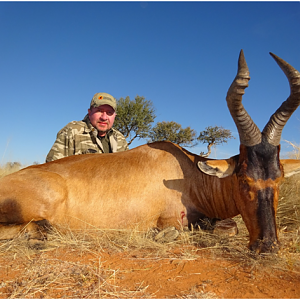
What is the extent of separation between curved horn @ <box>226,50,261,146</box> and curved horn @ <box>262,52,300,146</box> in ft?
0.56

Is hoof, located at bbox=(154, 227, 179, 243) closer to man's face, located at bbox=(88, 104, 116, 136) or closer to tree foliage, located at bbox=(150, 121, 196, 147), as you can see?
man's face, located at bbox=(88, 104, 116, 136)

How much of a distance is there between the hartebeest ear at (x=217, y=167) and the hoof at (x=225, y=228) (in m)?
0.87

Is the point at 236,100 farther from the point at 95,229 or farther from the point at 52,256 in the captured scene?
the point at 52,256

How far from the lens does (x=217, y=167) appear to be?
359 cm

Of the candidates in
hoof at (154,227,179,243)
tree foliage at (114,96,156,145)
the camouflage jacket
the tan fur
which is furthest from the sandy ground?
tree foliage at (114,96,156,145)

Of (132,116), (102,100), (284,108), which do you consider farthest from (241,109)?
(132,116)

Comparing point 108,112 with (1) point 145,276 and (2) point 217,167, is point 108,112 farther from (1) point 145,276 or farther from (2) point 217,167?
(1) point 145,276

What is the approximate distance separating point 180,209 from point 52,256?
181 cm

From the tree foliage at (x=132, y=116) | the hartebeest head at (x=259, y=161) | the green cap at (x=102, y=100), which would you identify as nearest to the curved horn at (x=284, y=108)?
the hartebeest head at (x=259, y=161)

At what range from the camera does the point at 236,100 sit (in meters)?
3.42

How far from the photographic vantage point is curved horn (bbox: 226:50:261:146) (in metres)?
3.29

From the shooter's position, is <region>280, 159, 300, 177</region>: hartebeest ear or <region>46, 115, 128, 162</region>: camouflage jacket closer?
<region>280, 159, 300, 177</region>: hartebeest ear

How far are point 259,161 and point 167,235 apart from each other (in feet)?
5.02

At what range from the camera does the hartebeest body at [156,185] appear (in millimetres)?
3367
